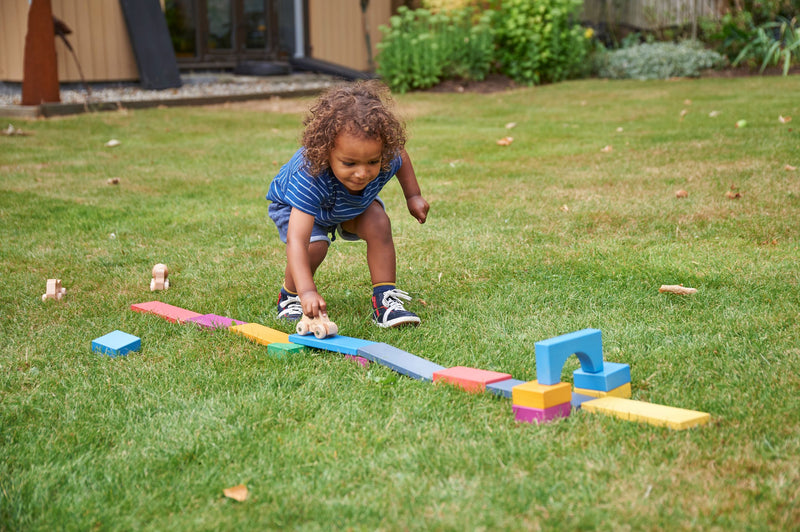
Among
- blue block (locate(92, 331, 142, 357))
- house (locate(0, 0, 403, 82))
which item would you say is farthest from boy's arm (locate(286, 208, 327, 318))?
house (locate(0, 0, 403, 82))

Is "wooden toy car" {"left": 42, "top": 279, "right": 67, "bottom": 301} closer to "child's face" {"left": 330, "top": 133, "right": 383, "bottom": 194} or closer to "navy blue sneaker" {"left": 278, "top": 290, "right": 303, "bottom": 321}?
"navy blue sneaker" {"left": 278, "top": 290, "right": 303, "bottom": 321}

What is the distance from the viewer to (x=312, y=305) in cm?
261

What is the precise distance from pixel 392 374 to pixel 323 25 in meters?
12.0

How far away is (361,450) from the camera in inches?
77.0

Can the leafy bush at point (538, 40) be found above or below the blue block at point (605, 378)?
above

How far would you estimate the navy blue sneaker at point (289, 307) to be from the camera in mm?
3086

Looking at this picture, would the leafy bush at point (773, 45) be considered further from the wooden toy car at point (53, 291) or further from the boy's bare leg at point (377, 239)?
the wooden toy car at point (53, 291)

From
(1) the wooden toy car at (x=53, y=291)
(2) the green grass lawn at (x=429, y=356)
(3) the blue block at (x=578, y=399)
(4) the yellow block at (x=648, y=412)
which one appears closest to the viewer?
(2) the green grass lawn at (x=429, y=356)

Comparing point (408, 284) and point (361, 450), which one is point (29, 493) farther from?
point (408, 284)

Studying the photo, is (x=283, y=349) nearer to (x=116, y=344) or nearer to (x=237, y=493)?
(x=116, y=344)

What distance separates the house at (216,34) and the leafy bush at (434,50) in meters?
2.25

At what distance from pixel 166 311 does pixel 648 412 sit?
6.25 feet

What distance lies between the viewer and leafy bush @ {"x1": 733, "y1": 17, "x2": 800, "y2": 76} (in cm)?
1084

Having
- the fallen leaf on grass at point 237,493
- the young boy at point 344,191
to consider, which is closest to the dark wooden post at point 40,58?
the young boy at point 344,191
